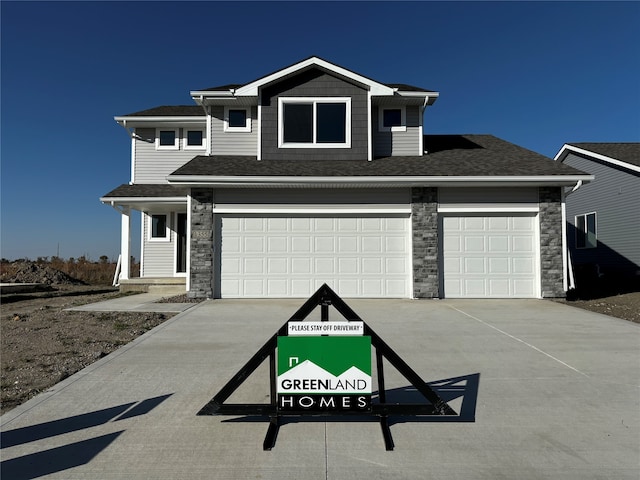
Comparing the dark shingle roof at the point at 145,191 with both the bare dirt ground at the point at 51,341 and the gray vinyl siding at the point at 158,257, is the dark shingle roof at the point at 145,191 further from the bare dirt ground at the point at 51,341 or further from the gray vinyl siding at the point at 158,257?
the bare dirt ground at the point at 51,341

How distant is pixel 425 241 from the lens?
10.5 meters

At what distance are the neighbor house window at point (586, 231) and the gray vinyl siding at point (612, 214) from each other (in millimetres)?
204

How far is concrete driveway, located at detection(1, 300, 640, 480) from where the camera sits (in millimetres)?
2879

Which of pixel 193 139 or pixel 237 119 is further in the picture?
pixel 193 139

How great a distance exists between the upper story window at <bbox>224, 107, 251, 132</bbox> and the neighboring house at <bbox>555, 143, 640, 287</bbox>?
1413 cm

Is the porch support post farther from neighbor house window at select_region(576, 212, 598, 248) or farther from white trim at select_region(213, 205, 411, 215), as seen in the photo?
neighbor house window at select_region(576, 212, 598, 248)

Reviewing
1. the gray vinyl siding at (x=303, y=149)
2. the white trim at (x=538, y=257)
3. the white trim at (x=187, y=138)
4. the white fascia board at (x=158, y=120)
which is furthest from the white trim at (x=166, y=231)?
the white trim at (x=538, y=257)

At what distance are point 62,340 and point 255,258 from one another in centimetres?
497

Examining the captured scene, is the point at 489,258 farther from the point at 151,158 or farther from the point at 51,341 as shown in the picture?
the point at 151,158

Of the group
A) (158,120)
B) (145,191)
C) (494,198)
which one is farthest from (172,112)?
(494,198)

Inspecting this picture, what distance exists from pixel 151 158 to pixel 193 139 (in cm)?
173

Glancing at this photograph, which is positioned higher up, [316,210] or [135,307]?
[316,210]

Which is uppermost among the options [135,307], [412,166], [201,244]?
[412,166]

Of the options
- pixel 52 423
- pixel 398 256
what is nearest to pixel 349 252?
pixel 398 256
